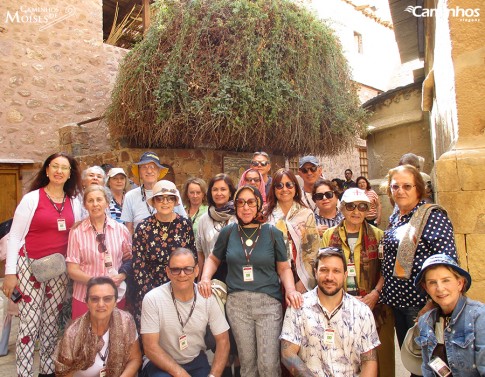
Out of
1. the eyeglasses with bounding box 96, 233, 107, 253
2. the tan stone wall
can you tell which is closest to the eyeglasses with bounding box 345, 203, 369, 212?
the eyeglasses with bounding box 96, 233, 107, 253

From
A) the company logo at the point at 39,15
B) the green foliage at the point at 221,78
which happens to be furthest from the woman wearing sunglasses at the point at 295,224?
the company logo at the point at 39,15

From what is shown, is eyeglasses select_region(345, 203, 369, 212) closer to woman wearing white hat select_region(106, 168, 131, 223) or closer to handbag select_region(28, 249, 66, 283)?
handbag select_region(28, 249, 66, 283)

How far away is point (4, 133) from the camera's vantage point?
292 inches

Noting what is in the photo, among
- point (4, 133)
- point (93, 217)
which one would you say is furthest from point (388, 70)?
point (93, 217)

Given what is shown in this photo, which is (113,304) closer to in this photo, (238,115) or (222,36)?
(238,115)

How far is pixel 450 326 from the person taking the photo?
202cm

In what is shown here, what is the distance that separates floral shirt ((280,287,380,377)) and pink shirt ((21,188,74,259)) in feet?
6.13

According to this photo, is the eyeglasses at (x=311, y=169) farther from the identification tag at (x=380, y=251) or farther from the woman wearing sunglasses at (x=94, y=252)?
the woman wearing sunglasses at (x=94, y=252)

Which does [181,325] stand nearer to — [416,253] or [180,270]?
[180,270]

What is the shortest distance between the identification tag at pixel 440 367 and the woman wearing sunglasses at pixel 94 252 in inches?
85.5

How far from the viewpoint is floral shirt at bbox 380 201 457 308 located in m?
2.32

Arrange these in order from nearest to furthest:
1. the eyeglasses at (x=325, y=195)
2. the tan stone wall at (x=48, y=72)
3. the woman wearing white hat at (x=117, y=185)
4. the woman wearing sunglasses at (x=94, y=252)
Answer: the woman wearing sunglasses at (x=94, y=252) < the eyeglasses at (x=325, y=195) < the woman wearing white hat at (x=117, y=185) < the tan stone wall at (x=48, y=72)

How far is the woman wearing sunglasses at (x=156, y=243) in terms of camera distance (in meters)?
2.98

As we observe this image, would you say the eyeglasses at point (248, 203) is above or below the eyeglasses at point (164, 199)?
below
